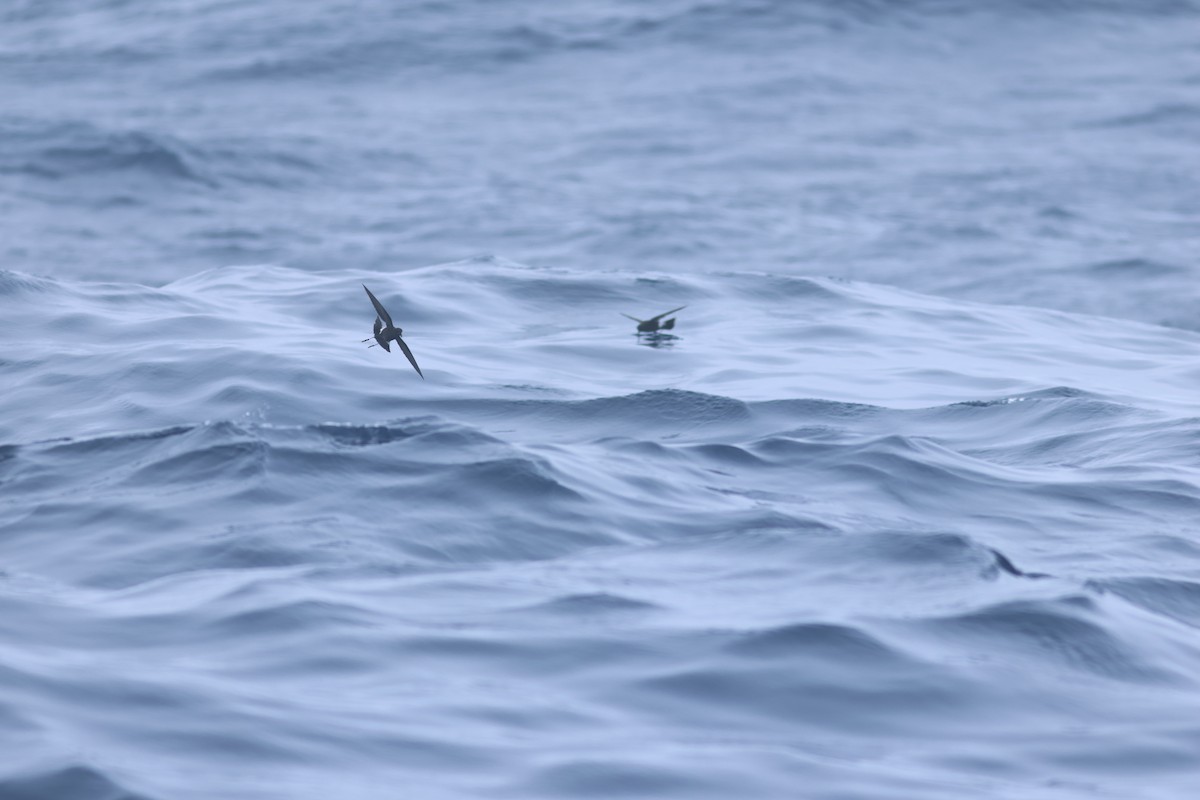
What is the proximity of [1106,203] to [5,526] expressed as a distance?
58.1 feet

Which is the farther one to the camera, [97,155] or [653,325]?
[97,155]

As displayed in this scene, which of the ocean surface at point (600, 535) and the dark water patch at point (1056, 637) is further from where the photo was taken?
the dark water patch at point (1056, 637)

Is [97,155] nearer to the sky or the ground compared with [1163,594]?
nearer to the ground

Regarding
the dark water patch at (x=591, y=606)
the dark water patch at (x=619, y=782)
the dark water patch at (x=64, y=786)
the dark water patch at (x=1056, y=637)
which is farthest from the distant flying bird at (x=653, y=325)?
the dark water patch at (x=64, y=786)

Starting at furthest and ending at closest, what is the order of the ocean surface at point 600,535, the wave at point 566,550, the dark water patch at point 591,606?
the dark water patch at point 591,606, the wave at point 566,550, the ocean surface at point 600,535

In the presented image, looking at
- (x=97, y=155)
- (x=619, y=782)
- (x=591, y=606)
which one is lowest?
(x=97, y=155)

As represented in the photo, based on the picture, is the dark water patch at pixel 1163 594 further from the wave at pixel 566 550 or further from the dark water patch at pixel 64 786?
the dark water patch at pixel 64 786

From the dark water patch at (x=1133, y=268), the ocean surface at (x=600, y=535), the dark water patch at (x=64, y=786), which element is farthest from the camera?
the dark water patch at (x=1133, y=268)

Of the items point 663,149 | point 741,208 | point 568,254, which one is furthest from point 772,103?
point 568,254

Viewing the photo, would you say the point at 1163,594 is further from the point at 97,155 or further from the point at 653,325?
the point at 97,155

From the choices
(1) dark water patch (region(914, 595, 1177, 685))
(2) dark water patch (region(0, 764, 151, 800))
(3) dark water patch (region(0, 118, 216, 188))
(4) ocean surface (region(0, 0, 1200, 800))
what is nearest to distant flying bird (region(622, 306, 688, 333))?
(4) ocean surface (region(0, 0, 1200, 800))

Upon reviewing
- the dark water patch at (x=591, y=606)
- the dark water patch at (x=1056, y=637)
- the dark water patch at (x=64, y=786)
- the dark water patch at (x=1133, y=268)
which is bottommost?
the dark water patch at (x=1133, y=268)

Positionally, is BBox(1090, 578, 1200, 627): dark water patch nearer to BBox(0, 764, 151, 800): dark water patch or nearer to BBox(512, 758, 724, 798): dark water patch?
BBox(512, 758, 724, 798): dark water patch

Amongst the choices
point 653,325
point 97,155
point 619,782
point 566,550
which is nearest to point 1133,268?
point 653,325
